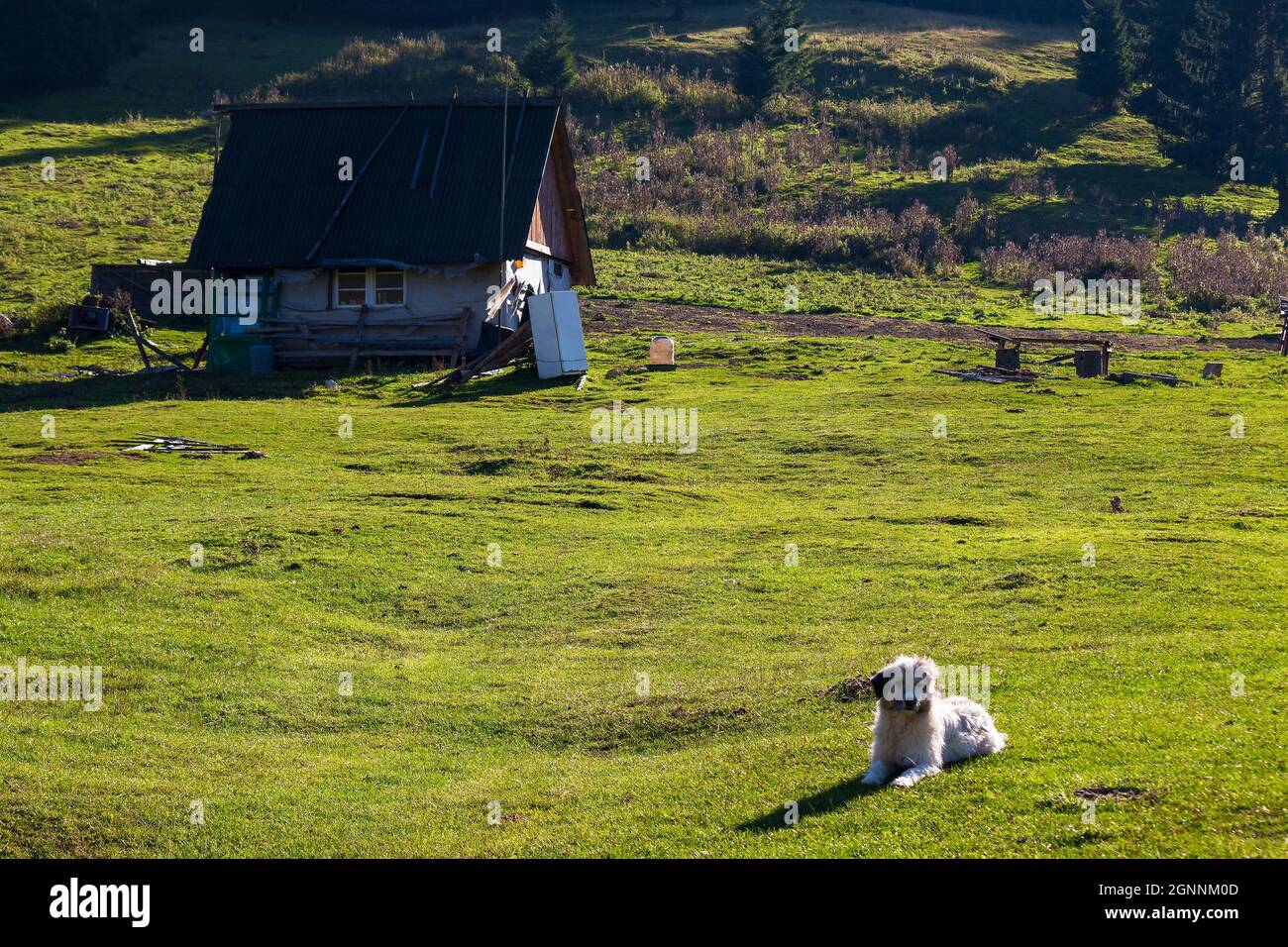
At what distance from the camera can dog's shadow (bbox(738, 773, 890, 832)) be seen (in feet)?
36.5

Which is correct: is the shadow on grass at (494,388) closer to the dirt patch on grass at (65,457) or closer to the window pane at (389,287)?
the window pane at (389,287)

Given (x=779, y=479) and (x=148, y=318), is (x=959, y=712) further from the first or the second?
(x=148, y=318)

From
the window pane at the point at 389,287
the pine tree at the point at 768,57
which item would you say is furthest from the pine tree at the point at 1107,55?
the window pane at the point at 389,287

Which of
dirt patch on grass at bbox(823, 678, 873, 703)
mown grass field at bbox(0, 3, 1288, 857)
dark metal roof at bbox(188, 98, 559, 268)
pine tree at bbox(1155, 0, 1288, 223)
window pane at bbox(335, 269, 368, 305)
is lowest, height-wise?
mown grass field at bbox(0, 3, 1288, 857)

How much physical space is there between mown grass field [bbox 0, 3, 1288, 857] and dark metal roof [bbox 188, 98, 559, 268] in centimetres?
459

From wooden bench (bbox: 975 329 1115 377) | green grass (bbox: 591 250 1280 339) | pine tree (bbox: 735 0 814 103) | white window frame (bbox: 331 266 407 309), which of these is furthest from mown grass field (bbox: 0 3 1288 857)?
pine tree (bbox: 735 0 814 103)

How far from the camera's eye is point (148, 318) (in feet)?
159

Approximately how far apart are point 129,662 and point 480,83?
285ft

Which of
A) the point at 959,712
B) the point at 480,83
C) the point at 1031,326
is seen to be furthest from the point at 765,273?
the point at 959,712

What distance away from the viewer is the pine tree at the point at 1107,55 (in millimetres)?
96438

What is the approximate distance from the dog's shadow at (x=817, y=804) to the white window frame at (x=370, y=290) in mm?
36147

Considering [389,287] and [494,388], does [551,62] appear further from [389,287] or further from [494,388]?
[494,388]

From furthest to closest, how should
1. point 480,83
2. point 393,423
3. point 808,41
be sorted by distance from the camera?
point 808,41
point 480,83
point 393,423

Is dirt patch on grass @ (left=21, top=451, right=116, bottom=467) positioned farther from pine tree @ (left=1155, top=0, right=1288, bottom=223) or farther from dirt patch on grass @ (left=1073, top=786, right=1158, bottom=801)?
pine tree @ (left=1155, top=0, right=1288, bottom=223)
